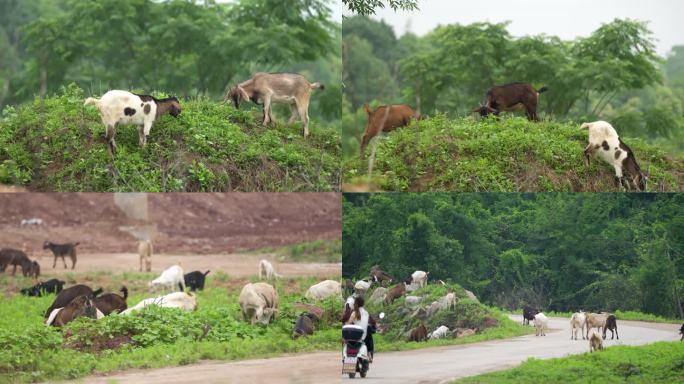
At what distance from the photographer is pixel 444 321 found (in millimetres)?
11648

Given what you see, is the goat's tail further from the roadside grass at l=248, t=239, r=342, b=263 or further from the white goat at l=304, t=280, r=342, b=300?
the white goat at l=304, t=280, r=342, b=300

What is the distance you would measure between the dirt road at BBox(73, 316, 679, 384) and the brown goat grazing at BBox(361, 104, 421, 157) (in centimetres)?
265

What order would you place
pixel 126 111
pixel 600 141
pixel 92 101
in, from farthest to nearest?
pixel 600 141 → pixel 92 101 → pixel 126 111

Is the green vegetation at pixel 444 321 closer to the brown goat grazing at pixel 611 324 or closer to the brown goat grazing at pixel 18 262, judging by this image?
the brown goat grazing at pixel 611 324

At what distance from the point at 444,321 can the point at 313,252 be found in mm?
2352

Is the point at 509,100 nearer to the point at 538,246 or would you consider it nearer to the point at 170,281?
the point at 538,246

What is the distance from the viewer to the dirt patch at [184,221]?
40.3 feet

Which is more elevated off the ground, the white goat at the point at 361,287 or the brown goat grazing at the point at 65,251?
the brown goat grazing at the point at 65,251

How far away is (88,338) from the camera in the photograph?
424 inches

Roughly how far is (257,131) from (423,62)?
1010 centimetres

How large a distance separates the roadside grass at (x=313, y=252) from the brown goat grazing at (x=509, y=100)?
110 inches

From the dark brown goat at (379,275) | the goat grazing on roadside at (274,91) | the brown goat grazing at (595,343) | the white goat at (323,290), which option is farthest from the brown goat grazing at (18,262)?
the brown goat grazing at (595,343)

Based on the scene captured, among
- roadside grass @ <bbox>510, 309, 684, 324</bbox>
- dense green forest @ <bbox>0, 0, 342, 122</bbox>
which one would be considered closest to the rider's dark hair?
roadside grass @ <bbox>510, 309, 684, 324</bbox>

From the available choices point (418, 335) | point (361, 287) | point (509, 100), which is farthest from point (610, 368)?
point (509, 100)
